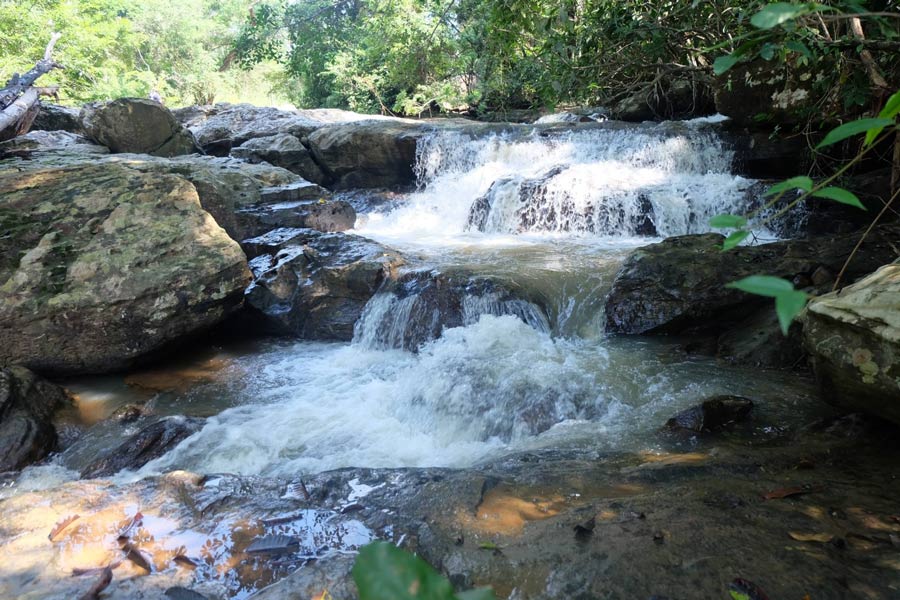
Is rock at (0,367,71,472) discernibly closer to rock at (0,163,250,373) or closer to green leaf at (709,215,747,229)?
rock at (0,163,250,373)

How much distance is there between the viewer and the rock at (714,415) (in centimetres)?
339

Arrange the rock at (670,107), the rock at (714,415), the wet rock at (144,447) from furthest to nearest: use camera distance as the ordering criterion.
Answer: the rock at (670,107) < the wet rock at (144,447) < the rock at (714,415)

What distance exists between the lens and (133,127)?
38.3ft

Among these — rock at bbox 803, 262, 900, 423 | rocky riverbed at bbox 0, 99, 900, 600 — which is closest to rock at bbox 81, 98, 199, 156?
rocky riverbed at bbox 0, 99, 900, 600

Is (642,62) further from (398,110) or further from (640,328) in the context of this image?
(398,110)

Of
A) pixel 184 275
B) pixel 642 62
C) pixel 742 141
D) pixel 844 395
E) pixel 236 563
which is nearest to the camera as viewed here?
pixel 236 563

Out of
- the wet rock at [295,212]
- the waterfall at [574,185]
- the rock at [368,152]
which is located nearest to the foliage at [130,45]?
the rock at [368,152]

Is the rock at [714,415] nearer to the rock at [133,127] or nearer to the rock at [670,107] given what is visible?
the rock at [670,107]

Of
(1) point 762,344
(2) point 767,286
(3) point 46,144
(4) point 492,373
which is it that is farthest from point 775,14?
(3) point 46,144

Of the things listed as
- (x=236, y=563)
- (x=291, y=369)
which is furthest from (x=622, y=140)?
(x=236, y=563)

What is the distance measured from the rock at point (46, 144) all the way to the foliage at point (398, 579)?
9.63 meters

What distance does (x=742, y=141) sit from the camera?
9484mm

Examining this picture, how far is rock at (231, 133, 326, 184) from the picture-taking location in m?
13.1

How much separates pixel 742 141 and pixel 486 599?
10.7 m
